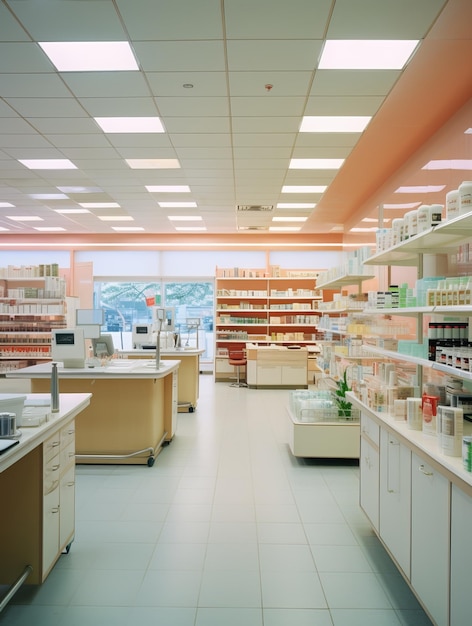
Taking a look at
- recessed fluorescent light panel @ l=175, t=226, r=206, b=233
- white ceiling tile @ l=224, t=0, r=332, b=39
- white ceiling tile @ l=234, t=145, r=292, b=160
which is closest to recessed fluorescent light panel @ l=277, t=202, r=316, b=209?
white ceiling tile @ l=234, t=145, r=292, b=160

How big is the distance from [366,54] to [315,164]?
2837mm

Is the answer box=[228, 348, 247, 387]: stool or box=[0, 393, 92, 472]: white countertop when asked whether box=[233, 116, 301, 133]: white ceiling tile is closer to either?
box=[0, 393, 92, 472]: white countertop

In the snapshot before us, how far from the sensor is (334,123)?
535 centimetres

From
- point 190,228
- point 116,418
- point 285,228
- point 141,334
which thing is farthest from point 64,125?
point 285,228

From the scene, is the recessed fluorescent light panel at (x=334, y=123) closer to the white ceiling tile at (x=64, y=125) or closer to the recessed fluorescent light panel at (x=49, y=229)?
the white ceiling tile at (x=64, y=125)

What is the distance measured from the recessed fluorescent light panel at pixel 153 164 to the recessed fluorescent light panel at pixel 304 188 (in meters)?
2.05

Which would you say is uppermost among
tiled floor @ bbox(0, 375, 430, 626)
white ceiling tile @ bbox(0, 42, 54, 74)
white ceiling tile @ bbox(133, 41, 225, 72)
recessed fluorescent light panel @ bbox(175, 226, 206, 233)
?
recessed fluorescent light panel @ bbox(175, 226, 206, 233)

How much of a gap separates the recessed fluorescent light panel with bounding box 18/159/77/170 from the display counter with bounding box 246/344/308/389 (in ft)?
18.2

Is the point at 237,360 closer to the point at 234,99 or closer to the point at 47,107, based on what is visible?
the point at 234,99

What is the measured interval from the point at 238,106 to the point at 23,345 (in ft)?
26.7

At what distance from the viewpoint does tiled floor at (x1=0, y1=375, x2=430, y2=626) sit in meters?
2.48

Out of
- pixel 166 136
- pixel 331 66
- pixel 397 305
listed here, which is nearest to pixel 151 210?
pixel 166 136

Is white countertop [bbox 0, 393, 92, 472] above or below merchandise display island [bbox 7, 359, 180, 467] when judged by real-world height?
above

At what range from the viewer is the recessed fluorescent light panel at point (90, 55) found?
12.3ft
